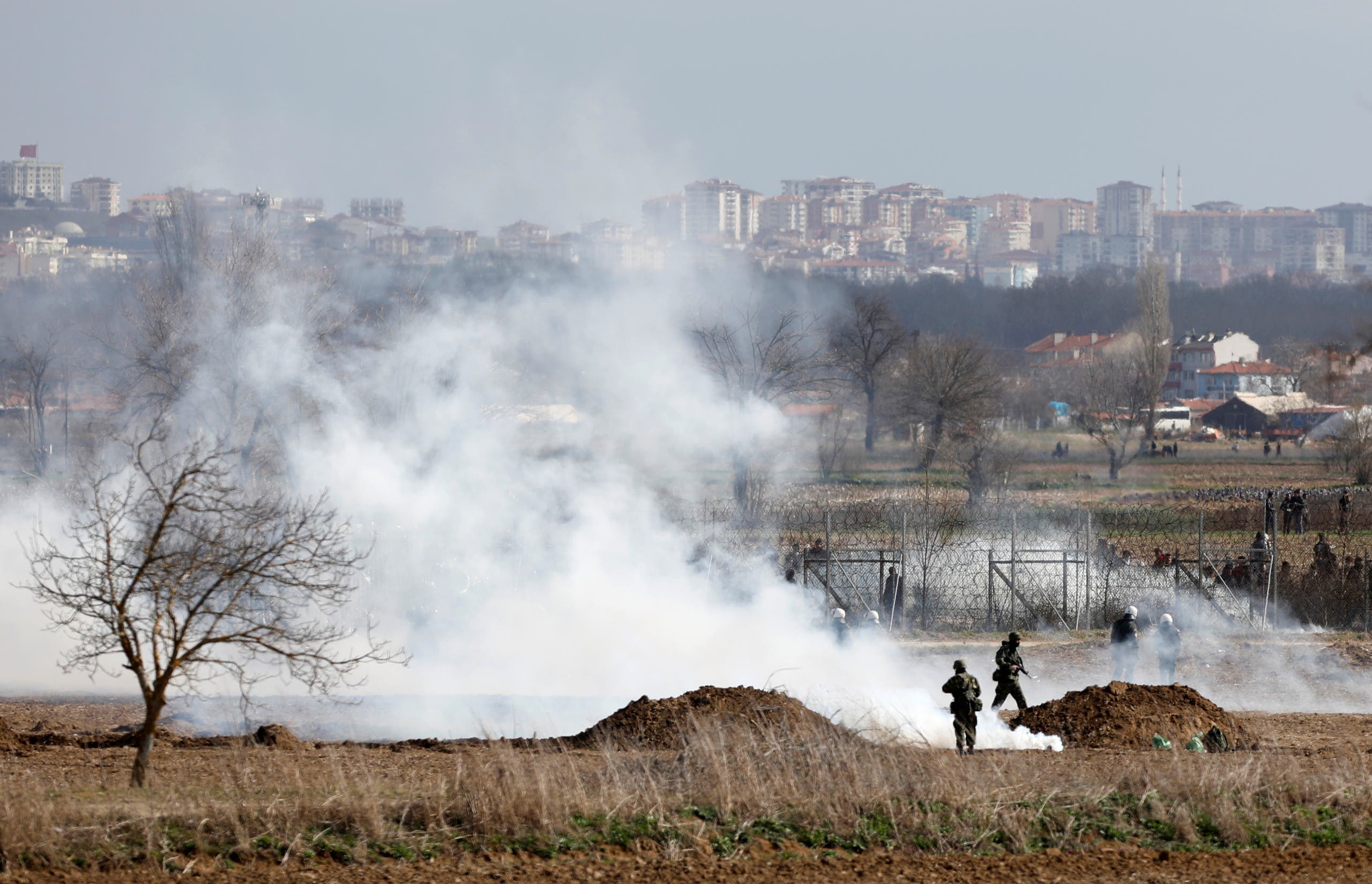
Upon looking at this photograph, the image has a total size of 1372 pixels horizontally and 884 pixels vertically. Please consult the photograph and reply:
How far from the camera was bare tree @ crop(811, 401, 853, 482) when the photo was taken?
152 feet

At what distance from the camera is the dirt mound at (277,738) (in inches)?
617

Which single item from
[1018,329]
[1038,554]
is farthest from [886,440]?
[1018,329]

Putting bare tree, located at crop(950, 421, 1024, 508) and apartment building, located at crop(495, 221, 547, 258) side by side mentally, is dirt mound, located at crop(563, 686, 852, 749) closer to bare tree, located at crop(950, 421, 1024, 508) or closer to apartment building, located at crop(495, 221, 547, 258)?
bare tree, located at crop(950, 421, 1024, 508)

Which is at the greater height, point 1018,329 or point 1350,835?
point 1018,329

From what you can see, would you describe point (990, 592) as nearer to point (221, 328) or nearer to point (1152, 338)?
point (221, 328)

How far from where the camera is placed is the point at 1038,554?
1180 inches

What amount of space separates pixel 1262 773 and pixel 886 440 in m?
41.9

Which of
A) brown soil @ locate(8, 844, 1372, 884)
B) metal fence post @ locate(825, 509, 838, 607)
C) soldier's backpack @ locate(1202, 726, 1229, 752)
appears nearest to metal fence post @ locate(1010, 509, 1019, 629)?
metal fence post @ locate(825, 509, 838, 607)

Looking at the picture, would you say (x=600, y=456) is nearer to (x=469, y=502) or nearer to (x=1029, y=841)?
(x=469, y=502)

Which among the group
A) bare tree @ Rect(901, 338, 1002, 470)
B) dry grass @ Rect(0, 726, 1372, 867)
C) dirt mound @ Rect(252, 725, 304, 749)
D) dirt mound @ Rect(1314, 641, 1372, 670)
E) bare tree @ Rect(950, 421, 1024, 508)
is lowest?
dirt mound @ Rect(1314, 641, 1372, 670)

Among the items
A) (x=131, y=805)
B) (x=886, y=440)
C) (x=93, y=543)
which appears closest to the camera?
(x=131, y=805)

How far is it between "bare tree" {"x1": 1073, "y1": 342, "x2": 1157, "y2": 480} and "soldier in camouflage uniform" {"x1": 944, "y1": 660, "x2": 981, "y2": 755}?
42200mm

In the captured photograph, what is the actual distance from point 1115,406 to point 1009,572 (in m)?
38.5

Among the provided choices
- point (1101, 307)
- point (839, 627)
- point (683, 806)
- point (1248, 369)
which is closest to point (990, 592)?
point (839, 627)
